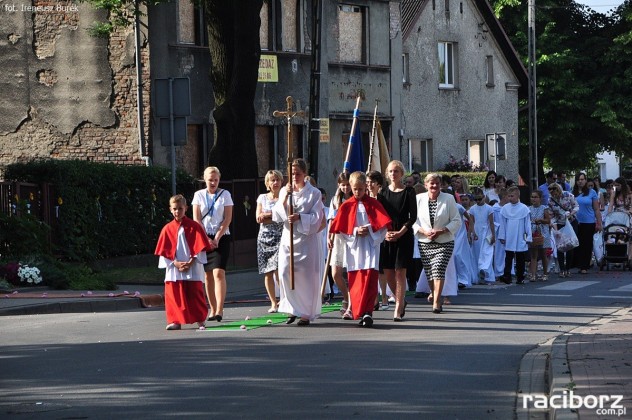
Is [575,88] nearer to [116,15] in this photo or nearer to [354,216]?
[116,15]

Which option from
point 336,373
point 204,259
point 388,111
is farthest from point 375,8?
point 336,373

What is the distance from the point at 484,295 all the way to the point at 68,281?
630 cm

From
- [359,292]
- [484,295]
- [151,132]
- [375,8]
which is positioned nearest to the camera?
[359,292]

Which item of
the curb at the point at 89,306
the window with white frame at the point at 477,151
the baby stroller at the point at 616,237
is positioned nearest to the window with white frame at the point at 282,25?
the baby stroller at the point at 616,237

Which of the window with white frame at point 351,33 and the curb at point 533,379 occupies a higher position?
the window with white frame at point 351,33

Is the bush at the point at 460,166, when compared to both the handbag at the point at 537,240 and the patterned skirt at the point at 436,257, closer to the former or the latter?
the handbag at the point at 537,240

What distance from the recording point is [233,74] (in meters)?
28.7

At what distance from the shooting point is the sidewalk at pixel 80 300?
1811 centimetres

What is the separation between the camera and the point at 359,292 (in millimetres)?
15680

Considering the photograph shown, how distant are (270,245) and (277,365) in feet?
17.6

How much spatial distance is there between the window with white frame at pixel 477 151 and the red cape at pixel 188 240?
33.6 metres

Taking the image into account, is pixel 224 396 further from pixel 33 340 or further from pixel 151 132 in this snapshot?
pixel 151 132

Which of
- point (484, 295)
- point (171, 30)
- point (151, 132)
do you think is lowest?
point (484, 295)

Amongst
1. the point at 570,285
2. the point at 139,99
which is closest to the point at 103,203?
the point at 139,99
